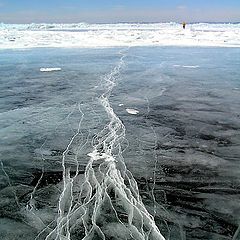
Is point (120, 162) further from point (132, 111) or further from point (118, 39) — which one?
point (118, 39)

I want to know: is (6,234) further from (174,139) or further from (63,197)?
(174,139)

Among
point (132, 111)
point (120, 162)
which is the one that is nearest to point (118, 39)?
point (132, 111)

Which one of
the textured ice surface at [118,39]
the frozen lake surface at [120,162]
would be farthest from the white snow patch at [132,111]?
the textured ice surface at [118,39]

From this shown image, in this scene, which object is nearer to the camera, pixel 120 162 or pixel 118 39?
pixel 120 162

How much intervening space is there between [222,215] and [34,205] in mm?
2475

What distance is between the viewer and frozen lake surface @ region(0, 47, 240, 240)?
13.2ft

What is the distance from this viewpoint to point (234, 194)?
15.1 feet

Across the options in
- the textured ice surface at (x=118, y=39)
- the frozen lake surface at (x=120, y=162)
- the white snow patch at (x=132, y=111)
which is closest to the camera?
the frozen lake surface at (x=120, y=162)

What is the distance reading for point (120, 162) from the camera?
568cm

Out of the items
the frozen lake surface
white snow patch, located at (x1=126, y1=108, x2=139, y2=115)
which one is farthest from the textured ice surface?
white snow patch, located at (x1=126, y1=108, x2=139, y2=115)

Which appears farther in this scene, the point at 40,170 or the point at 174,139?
the point at 174,139

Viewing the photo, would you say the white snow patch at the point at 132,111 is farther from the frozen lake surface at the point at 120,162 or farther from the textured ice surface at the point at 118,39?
the textured ice surface at the point at 118,39

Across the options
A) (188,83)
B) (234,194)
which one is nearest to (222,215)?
(234,194)

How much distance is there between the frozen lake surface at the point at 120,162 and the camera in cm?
402
